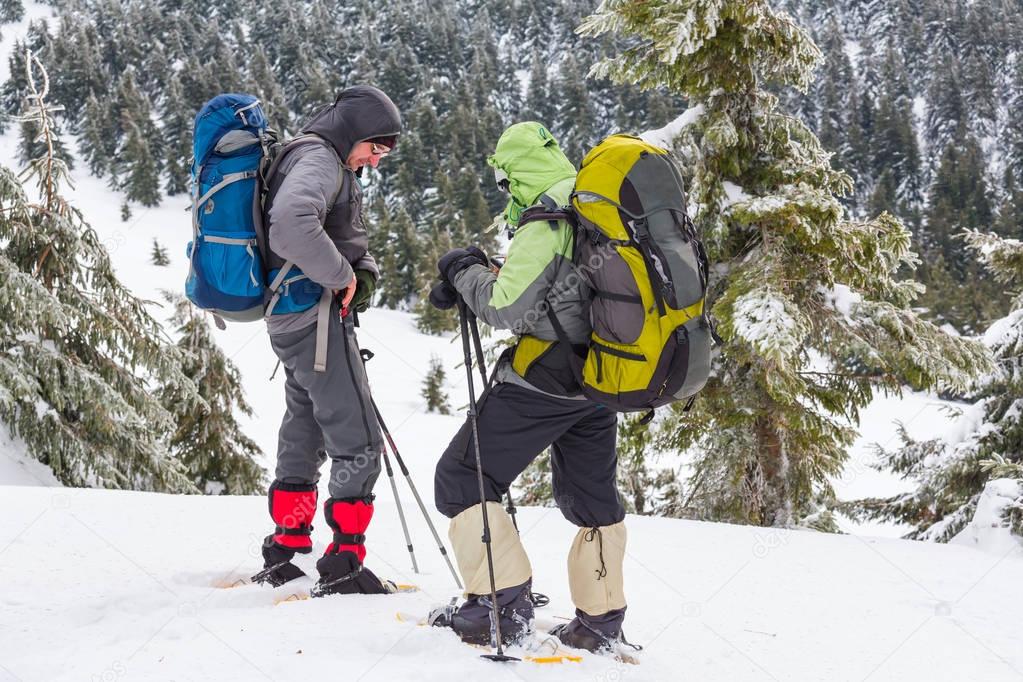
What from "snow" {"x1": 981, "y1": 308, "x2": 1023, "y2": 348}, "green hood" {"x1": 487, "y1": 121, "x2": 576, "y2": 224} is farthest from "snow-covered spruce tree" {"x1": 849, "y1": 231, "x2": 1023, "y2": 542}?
"green hood" {"x1": 487, "y1": 121, "x2": 576, "y2": 224}

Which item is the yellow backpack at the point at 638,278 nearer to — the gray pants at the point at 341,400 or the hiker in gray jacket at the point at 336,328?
the hiker in gray jacket at the point at 336,328

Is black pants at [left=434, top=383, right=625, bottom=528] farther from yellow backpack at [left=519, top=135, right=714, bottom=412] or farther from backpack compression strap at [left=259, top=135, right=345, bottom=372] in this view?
backpack compression strap at [left=259, top=135, right=345, bottom=372]

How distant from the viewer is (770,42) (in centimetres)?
740

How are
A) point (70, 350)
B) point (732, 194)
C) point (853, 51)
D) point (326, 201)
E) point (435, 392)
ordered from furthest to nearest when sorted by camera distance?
point (853, 51)
point (435, 392)
point (70, 350)
point (732, 194)
point (326, 201)

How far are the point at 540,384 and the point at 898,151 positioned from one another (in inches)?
4070

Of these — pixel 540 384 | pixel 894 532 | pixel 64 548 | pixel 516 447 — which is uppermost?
pixel 540 384

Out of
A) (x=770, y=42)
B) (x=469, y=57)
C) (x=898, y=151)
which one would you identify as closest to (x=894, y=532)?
(x=770, y=42)

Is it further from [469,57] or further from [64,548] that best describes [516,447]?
[469,57]

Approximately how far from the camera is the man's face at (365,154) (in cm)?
338

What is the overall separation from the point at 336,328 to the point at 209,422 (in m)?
11.5

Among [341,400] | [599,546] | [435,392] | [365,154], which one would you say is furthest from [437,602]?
[435,392]

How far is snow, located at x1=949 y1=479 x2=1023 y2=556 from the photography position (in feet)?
17.0

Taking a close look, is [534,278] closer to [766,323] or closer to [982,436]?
[766,323]

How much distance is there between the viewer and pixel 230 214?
317 centimetres
